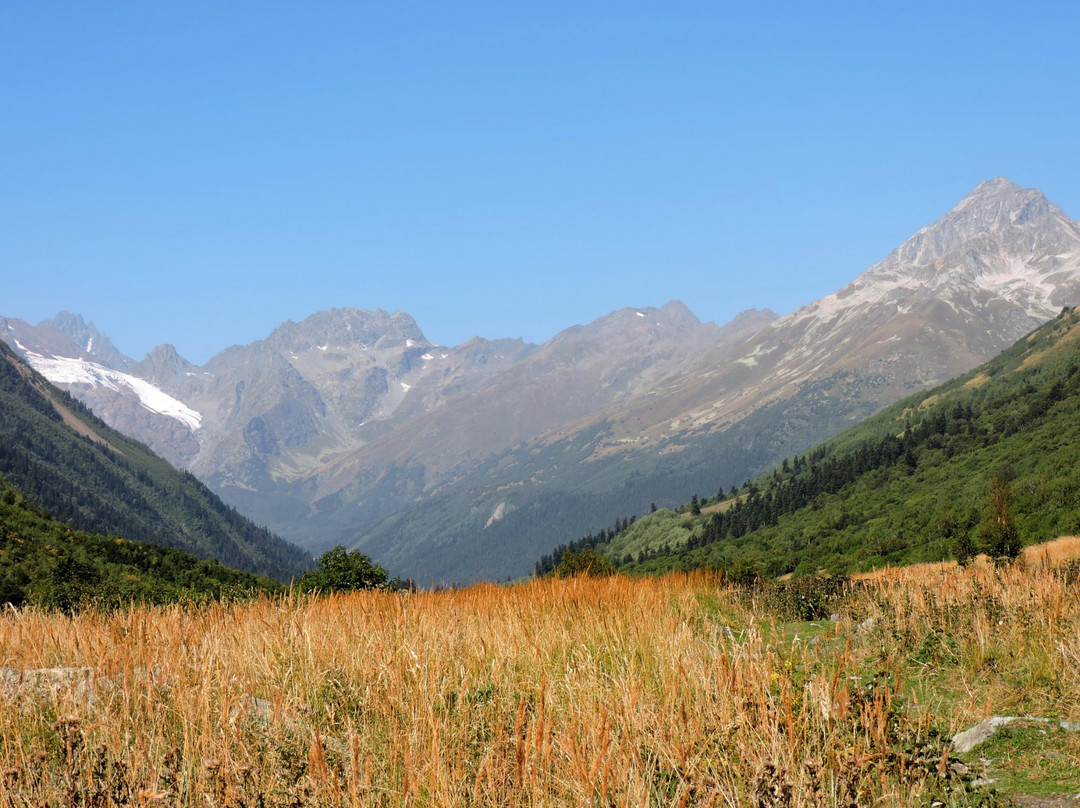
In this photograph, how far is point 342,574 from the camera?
28.1 m

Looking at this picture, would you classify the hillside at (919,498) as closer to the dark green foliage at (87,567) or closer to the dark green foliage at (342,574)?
the dark green foliage at (342,574)

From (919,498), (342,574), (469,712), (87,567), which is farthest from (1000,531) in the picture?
(919,498)

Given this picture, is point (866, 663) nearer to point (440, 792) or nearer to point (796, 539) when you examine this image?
point (440, 792)

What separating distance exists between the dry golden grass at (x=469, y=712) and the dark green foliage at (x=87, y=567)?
778 inches

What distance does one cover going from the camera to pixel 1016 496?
297ft

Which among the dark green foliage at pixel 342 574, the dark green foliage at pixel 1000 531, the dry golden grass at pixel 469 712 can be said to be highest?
the dry golden grass at pixel 469 712

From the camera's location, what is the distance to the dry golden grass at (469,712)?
188 inches

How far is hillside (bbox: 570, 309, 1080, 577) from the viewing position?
85.3 metres

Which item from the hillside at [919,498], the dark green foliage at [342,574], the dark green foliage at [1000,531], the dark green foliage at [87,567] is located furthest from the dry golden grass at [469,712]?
the dark green foliage at [1000,531]

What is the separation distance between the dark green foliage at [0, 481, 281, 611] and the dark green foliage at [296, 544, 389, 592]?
2334mm

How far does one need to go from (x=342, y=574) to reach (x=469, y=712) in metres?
23.0

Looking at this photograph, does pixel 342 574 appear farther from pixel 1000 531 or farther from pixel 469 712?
pixel 1000 531

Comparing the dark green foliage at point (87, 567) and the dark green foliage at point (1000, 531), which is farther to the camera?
the dark green foliage at point (1000, 531)

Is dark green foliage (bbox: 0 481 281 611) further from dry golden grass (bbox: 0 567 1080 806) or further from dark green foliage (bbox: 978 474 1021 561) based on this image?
dark green foliage (bbox: 978 474 1021 561)
